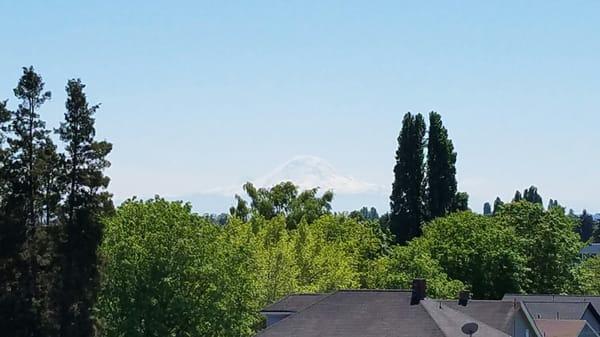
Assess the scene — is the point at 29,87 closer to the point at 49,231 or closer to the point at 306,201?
the point at 49,231

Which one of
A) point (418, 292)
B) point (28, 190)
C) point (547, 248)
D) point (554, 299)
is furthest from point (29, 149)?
point (547, 248)

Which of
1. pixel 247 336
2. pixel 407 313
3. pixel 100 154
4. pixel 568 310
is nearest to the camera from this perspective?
pixel 407 313

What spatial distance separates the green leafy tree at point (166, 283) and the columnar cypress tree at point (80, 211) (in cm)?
132

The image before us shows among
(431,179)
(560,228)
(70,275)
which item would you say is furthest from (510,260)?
(70,275)

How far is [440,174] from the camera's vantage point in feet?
368

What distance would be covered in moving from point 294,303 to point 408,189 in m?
51.9

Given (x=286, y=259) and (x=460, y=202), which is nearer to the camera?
(x=286, y=259)

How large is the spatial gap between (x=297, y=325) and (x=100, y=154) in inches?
534

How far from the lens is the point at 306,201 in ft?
379

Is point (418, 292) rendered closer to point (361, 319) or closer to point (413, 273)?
point (361, 319)

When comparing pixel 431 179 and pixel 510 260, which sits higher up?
pixel 431 179

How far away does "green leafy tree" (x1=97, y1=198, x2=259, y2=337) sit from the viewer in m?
56.1

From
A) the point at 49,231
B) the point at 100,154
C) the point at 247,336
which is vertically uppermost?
the point at 100,154

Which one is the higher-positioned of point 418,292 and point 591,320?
point 418,292
